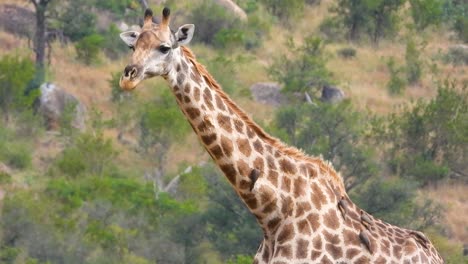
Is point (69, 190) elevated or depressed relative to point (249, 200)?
depressed

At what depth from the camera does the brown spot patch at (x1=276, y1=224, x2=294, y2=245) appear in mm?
8453

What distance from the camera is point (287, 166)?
8.60 metres

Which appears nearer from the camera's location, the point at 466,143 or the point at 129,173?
the point at 129,173

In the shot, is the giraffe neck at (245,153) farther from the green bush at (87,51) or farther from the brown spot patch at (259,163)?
the green bush at (87,51)

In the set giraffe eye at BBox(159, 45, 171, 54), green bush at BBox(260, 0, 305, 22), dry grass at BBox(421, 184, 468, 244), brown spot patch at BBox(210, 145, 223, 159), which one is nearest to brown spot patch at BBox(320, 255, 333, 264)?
brown spot patch at BBox(210, 145, 223, 159)

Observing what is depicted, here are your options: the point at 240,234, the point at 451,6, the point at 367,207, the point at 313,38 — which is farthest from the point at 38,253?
the point at 451,6

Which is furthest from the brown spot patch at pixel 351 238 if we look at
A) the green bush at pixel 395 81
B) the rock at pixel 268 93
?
the green bush at pixel 395 81

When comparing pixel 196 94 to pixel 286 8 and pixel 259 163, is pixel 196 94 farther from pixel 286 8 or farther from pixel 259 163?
pixel 286 8

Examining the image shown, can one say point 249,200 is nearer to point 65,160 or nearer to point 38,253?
point 38,253

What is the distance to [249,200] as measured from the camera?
8.49 m

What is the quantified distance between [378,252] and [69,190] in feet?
55.3

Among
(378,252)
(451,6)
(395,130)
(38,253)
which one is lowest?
(451,6)

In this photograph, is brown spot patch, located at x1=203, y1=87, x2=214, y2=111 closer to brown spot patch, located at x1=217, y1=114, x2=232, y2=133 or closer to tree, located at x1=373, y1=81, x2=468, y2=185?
brown spot patch, located at x1=217, y1=114, x2=232, y2=133

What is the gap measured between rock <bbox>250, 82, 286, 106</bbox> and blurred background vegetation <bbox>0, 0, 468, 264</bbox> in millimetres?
261
